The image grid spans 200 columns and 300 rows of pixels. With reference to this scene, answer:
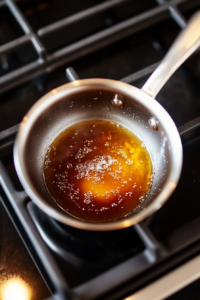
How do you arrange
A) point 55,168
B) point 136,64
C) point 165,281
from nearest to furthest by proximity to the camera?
point 165,281 < point 55,168 < point 136,64

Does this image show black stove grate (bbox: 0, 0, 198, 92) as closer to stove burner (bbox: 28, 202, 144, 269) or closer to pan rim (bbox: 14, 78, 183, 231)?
pan rim (bbox: 14, 78, 183, 231)

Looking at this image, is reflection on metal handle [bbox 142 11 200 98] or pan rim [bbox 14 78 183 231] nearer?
pan rim [bbox 14 78 183 231]

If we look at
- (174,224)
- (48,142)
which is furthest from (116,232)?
(48,142)

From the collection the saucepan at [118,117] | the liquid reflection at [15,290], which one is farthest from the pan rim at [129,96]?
the liquid reflection at [15,290]

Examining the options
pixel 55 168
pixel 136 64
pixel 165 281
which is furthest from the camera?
pixel 136 64

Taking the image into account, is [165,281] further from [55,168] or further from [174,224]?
[55,168]

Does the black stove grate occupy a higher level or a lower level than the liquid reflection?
higher

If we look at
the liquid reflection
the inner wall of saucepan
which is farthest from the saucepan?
the liquid reflection

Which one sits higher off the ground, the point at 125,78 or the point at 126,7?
the point at 126,7

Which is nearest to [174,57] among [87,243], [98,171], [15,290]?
[98,171]
